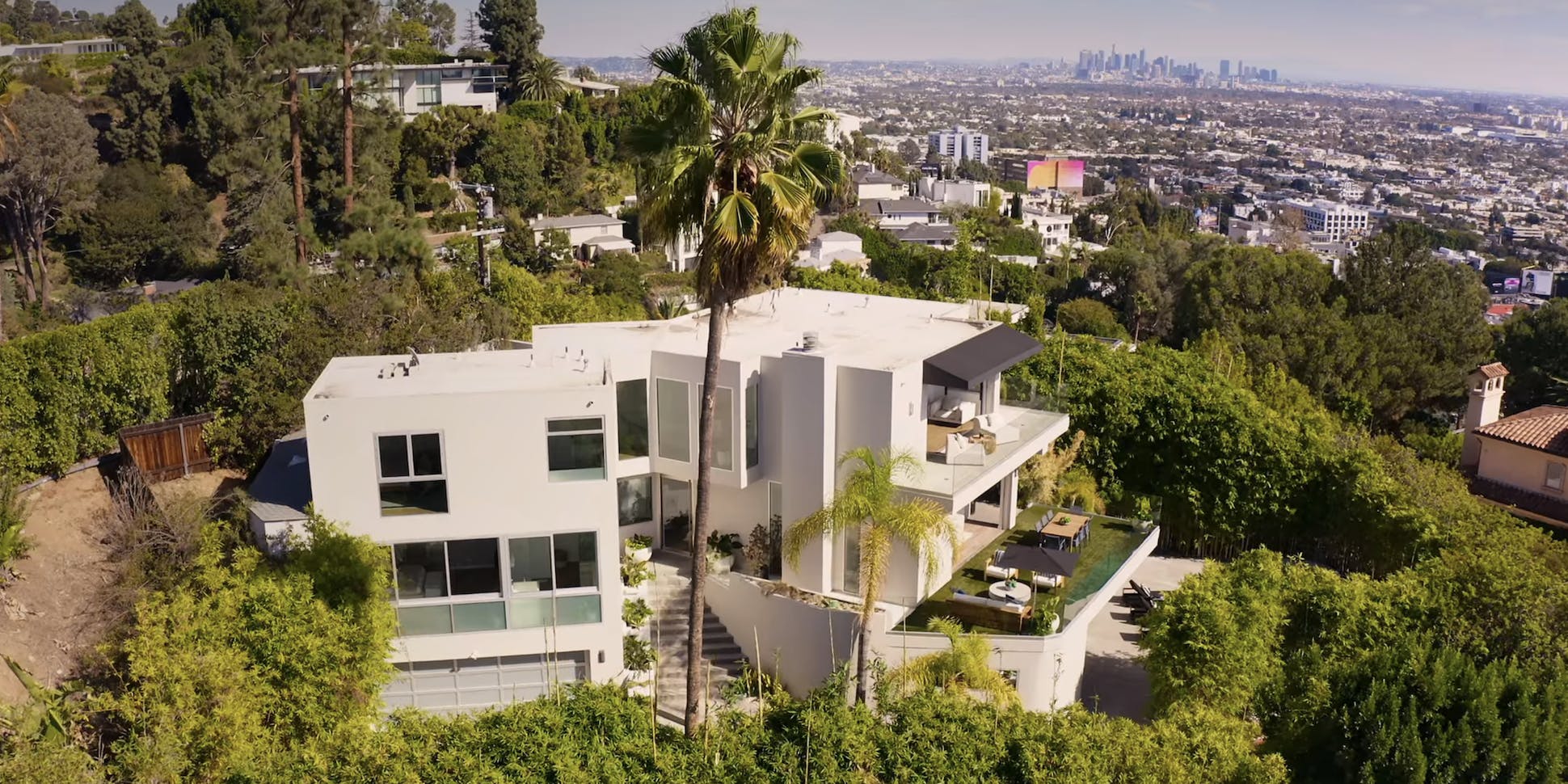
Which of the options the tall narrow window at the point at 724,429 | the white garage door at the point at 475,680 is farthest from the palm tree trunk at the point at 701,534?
the tall narrow window at the point at 724,429

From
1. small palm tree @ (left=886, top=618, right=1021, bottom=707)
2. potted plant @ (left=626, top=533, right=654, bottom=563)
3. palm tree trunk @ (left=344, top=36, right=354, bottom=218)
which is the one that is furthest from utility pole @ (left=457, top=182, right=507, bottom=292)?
small palm tree @ (left=886, top=618, right=1021, bottom=707)

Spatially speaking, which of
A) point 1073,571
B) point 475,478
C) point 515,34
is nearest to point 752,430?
point 475,478

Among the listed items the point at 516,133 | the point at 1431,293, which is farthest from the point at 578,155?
the point at 1431,293

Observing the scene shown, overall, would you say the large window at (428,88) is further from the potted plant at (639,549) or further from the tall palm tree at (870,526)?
the tall palm tree at (870,526)

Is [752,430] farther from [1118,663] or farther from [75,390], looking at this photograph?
[75,390]

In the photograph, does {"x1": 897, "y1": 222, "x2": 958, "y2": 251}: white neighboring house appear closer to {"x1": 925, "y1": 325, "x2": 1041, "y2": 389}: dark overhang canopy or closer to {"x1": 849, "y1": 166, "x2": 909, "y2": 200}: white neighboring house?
{"x1": 849, "y1": 166, "x2": 909, "y2": 200}: white neighboring house

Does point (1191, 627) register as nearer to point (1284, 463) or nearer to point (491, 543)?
point (1284, 463)
